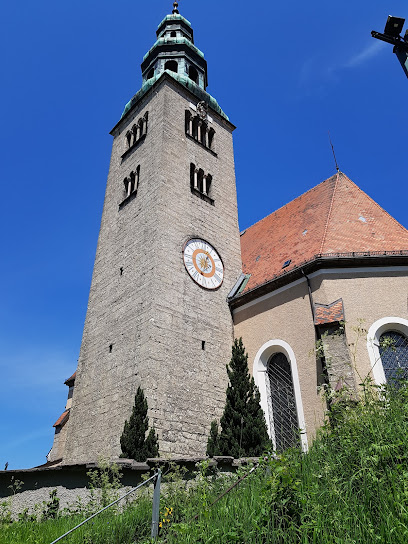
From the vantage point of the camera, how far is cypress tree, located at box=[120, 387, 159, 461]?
9500mm

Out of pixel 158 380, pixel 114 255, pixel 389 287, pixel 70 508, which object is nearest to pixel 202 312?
pixel 158 380

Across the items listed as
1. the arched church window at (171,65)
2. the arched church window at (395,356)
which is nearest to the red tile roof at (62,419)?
the arched church window at (395,356)

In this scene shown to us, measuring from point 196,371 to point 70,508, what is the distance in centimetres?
640

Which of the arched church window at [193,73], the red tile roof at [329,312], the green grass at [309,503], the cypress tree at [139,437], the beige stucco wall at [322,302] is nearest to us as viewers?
the green grass at [309,503]

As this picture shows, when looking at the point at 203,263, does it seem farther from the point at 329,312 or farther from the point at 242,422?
the point at 242,422

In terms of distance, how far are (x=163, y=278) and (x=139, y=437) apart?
4.83 m

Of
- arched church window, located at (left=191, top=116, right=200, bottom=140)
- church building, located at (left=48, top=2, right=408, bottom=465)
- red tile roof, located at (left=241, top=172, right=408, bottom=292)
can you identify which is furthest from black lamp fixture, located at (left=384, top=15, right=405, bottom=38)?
arched church window, located at (left=191, top=116, right=200, bottom=140)

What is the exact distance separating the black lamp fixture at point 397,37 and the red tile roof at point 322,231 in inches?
264

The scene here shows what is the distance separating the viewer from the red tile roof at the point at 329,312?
10656 mm

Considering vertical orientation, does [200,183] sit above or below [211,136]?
below

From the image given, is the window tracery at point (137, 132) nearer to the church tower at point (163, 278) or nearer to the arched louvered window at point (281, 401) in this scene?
the church tower at point (163, 278)

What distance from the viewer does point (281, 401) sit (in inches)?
473

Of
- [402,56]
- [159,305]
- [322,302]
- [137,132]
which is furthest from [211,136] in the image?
[402,56]

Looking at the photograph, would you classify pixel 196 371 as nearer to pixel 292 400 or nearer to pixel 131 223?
pixel 292 400
